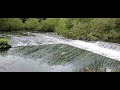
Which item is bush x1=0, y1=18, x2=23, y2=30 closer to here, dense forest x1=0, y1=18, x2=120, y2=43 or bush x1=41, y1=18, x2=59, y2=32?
dense forest x1=0, y1=18, x2=120, y2=43

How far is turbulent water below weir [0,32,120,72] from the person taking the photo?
8414mm

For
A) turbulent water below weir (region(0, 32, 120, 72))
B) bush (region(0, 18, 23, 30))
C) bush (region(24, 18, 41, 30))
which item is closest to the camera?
turbulent water below weir (region(0, 32, 120, 72))

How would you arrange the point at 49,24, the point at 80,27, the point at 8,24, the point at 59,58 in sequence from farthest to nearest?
the point at 49,24
the point at 8,24
the point at 80,27
the point at 59,58

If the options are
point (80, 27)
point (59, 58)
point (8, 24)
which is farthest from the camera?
point (8, 24)

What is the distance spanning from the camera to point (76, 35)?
15352mm

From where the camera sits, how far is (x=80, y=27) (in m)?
15.7

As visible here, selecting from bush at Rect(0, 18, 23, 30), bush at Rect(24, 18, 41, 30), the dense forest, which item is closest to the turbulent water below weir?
the dense forest

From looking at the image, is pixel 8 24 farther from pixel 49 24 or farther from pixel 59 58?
pixel 59 58

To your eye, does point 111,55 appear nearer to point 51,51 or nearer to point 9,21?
point 51,51

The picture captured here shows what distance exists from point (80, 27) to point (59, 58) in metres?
6.34

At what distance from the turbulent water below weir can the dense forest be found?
4.09ft

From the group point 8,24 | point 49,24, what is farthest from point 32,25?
point 8,24
